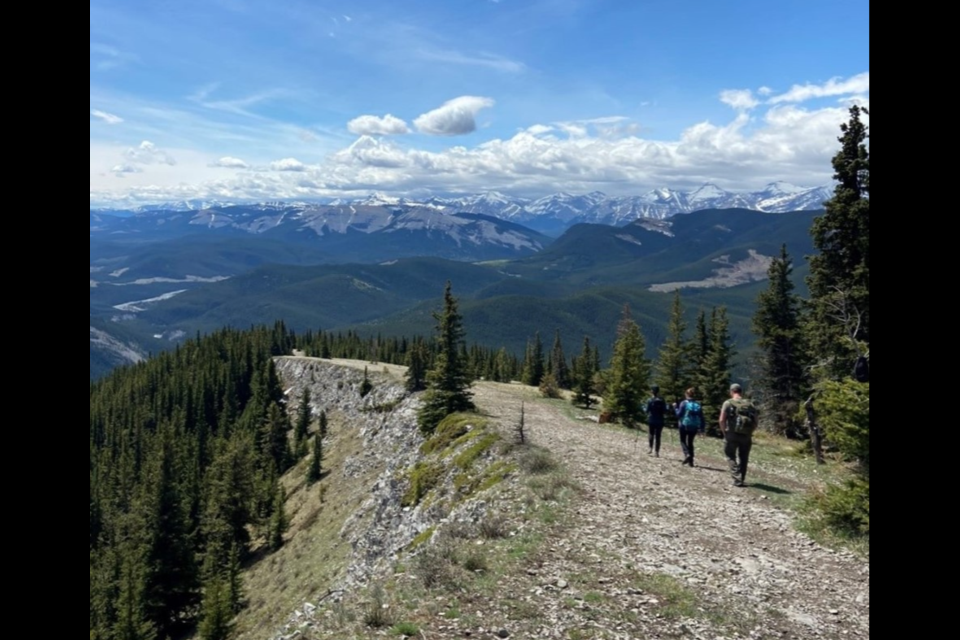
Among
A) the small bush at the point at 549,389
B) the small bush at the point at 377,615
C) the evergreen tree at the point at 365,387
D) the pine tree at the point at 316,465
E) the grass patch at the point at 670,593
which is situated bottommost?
the pine tree at the point at 316,465

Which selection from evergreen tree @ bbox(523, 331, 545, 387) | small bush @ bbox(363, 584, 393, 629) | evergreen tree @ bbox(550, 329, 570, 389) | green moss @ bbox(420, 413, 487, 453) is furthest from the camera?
evergreen tree @ bbox(550, 329, 570, 389)

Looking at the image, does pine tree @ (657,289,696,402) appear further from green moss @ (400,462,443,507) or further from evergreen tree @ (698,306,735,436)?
green moss @ (400,462,443,507)

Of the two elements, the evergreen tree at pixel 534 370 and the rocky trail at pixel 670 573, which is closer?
the rocky trail at pixel 670 573

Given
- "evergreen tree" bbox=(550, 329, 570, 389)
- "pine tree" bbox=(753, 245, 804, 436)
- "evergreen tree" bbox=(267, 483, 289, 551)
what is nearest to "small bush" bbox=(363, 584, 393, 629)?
"pine tree" bbox=(753, 245, 804, 436)

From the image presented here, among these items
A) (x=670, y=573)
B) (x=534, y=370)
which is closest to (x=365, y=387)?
(x=534, y=370)

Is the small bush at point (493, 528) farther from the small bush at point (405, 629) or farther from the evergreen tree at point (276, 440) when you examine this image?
the evergreen tree at point (276, 440)

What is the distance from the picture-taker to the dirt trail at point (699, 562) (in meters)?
10.9

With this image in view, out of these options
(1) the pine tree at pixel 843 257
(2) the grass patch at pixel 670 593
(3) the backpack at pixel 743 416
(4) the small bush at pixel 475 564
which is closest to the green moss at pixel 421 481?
(4) the small bush at pixel 475 564

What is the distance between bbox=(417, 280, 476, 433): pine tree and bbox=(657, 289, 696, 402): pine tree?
58.8 feet

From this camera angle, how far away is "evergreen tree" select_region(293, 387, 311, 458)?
261 ft

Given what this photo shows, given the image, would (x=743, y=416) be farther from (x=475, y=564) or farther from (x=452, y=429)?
(x=452, y=429)

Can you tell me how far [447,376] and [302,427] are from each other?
52.0 m

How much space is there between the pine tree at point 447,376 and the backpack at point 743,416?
74.1 feet

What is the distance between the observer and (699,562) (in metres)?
13.6
